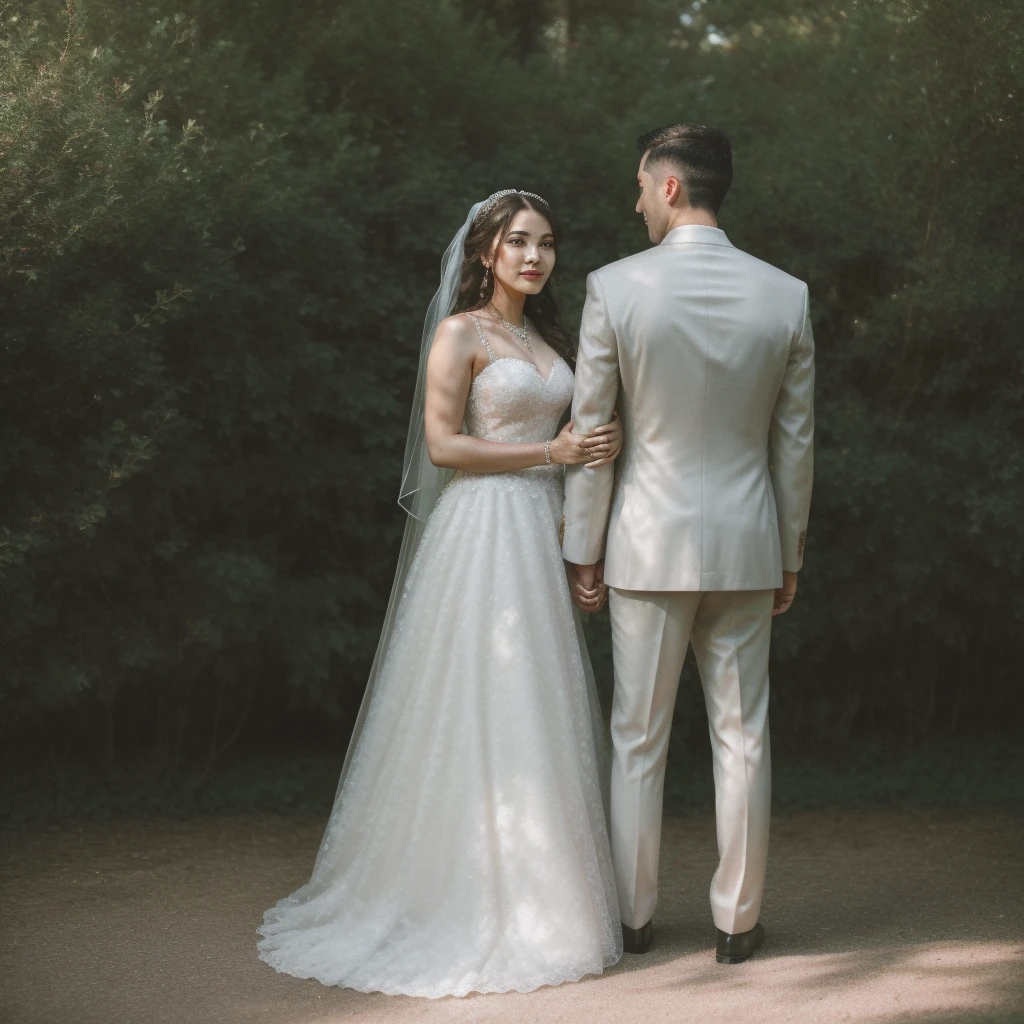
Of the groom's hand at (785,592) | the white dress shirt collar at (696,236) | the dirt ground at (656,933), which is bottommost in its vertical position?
the dirt ground at (656,933)

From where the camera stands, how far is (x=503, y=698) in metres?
3.68

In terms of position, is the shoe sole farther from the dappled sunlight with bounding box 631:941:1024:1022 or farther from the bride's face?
the bride's face

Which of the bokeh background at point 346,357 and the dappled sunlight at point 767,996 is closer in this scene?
the dappled sunlight at point 767,996

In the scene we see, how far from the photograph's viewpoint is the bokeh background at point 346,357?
16.2 ft

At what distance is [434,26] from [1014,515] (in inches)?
145

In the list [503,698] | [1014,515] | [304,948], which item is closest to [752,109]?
[1014,515]

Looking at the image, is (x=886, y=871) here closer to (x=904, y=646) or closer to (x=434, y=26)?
(x=904, y=646)

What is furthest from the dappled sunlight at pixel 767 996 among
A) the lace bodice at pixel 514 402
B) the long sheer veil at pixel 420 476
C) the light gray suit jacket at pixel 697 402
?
the lace bodice at pixel 514 402

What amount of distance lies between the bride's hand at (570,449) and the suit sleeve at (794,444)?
1.78 ft

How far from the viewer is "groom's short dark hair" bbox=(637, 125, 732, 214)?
11.4 feet

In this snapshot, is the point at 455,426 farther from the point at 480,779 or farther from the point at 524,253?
the point at 480,779

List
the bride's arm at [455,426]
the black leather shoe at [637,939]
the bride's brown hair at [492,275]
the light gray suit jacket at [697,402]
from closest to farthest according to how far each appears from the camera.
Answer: the light gray suit jacket at [697,402], the black leather shoe at [637,939], the bride's arm at [455,426], the bride's brown hair at [492,275]

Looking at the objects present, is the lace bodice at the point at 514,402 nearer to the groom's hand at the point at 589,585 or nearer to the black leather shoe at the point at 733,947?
the groom's hand at the point at 589,585

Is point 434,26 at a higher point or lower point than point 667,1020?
higher
